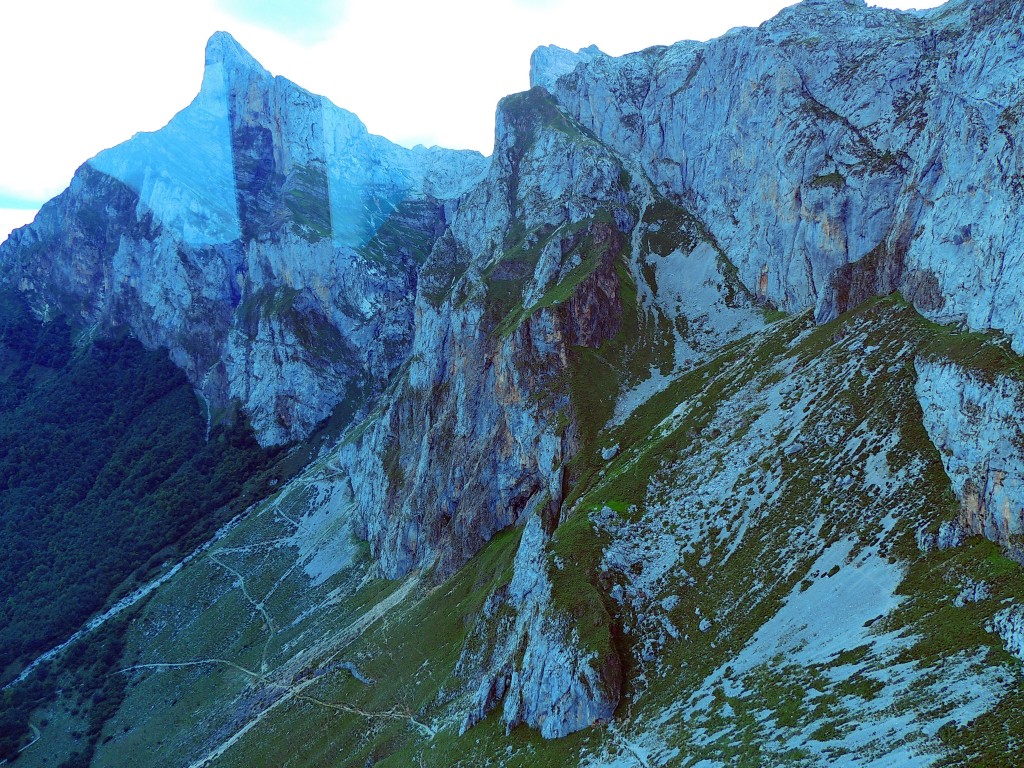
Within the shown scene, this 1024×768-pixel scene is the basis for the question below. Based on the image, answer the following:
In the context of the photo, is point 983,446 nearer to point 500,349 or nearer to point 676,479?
point 676,479

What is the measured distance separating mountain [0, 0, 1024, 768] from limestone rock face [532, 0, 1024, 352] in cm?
50

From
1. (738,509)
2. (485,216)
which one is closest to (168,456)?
(485,216)

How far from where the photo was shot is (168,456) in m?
195

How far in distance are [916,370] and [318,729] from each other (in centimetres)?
7488

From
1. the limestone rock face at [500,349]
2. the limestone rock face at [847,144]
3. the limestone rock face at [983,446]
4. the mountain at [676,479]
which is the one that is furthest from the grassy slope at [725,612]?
Result: the limestone rock face at [500,349]

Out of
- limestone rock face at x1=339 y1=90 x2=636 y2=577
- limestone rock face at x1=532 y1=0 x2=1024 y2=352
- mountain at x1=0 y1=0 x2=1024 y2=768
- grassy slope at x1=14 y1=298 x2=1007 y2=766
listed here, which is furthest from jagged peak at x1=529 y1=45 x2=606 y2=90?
grassy slope at x1=14 y1=298 x2=1007 y2=766

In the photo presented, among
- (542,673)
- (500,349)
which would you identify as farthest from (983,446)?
(500,349)

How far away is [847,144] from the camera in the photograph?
291 ft

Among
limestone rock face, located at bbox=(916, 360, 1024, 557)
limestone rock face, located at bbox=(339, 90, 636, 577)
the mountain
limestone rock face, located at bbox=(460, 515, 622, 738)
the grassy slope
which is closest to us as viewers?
the grassy slope

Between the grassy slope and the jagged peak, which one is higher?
the jagged peak

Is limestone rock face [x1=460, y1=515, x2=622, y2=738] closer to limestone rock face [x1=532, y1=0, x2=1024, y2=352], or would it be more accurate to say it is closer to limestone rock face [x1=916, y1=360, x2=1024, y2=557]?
limestone rock face [x1=916, y1=360, x2=1024, y2=557]

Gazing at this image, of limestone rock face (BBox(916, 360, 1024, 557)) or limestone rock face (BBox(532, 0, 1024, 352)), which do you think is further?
limestone rock face (BBox(532, 0, 1024, 352))

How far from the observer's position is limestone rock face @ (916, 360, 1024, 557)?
111ft

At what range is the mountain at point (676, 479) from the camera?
3556 centimetres
